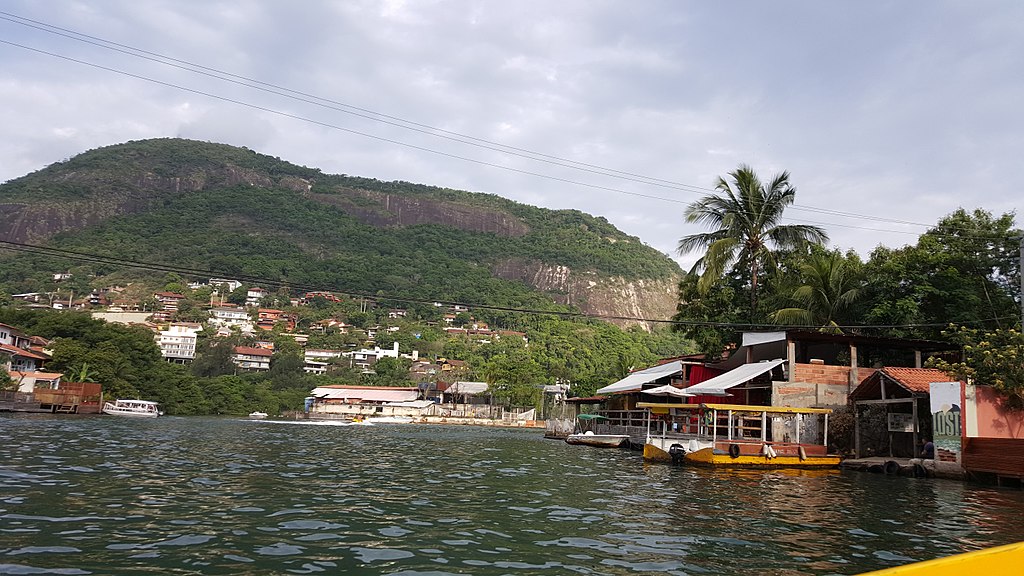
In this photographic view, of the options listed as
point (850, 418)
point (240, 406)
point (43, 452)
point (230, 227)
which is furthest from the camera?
point (230, 227)

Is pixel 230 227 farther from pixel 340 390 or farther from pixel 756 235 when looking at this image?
pixel 756 235

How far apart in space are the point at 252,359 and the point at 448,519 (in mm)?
104515

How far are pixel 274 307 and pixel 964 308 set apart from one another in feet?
483

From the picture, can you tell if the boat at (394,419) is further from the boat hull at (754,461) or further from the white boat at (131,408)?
the boat hull at (754,461)

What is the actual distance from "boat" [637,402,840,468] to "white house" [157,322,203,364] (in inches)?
3851

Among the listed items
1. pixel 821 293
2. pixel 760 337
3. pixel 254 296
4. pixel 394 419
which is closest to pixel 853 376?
pixel 760 337

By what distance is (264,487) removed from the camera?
45.4 feet

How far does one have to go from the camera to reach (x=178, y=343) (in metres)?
109

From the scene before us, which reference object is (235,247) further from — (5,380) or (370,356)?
(5,380)

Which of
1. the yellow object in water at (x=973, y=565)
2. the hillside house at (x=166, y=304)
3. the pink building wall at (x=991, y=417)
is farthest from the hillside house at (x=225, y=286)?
the yellow object in water at (x=973, y=565)

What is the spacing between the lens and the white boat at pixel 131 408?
54628 mm

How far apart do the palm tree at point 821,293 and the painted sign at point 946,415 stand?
9.62 meters

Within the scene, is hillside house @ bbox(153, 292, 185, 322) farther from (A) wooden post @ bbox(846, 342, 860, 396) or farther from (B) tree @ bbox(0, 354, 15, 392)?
(A) wooden post @ bbox(846, 342, 860, 396)

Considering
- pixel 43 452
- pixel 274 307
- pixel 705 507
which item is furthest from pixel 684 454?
pixel 274 307
